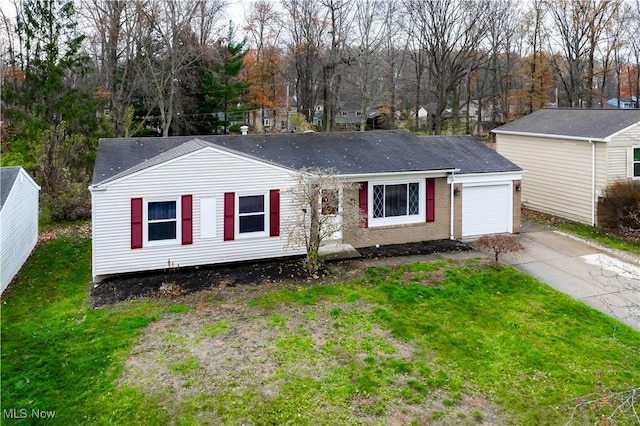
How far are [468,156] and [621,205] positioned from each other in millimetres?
5538

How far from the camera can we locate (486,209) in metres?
16.6

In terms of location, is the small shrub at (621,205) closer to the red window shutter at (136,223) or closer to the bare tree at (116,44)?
the red window shutter at (136,223)

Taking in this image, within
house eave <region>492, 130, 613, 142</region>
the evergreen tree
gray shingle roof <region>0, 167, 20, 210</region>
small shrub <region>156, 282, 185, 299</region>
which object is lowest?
small shrub <region>156, 282, 185, 299</region>

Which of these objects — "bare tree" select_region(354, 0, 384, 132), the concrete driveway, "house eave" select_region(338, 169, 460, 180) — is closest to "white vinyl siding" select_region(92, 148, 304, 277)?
"house eave" select_region(338, 169, 460, 180)

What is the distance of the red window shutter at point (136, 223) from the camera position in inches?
482

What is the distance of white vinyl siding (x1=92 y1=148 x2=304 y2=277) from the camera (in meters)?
12.1

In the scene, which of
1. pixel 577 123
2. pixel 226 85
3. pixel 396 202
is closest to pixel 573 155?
pixel 577 123

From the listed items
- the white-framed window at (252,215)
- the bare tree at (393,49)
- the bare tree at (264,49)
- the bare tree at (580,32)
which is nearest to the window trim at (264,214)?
the white-framed window at (252,215)

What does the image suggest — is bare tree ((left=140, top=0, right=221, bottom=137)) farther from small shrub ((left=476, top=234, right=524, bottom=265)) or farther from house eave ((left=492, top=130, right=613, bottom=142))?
small shrub ((left=476, top=234, right=524, bottom=265))

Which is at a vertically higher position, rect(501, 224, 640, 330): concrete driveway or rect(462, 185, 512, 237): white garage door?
rect(462, 185, 512, 237): white garage door

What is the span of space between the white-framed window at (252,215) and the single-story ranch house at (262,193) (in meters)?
0.03

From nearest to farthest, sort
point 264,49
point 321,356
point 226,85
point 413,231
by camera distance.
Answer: point 321,356 < point 413,231 < point 226,85 < point 264,49

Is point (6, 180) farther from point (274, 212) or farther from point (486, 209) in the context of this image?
point (486, 209)

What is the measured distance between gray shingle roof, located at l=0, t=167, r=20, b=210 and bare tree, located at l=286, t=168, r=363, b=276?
274 inches
